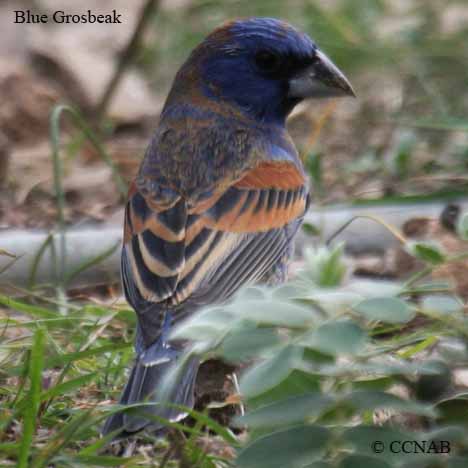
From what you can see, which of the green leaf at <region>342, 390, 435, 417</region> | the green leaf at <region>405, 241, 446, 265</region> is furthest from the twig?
the green leaf at <region>342, 390, 435, 417</region>

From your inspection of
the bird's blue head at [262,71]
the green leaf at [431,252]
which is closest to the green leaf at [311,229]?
the bird's blue head at [262,71]

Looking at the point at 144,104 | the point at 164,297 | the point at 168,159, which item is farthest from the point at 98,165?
the point at 164,297

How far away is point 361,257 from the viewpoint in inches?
186

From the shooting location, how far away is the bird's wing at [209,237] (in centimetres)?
319

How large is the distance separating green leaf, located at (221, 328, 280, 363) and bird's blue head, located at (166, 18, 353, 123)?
2.11 metres

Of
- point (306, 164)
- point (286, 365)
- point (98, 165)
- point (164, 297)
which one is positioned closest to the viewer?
point (286, 365)

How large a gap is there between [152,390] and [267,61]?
5.35ft

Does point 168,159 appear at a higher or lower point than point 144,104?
higher

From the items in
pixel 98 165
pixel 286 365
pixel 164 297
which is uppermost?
pixel 286 365

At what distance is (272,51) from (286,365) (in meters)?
2.26

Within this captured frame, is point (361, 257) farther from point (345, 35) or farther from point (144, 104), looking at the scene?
point (144, 104)

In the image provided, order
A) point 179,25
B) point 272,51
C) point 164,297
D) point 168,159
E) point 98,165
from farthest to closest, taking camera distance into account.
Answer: point 179,25 → point 98,165 → point 272,51 → point 168,159 → point 164,297

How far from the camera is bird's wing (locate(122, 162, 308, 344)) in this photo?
3.19 meters

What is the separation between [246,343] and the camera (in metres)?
2.02
